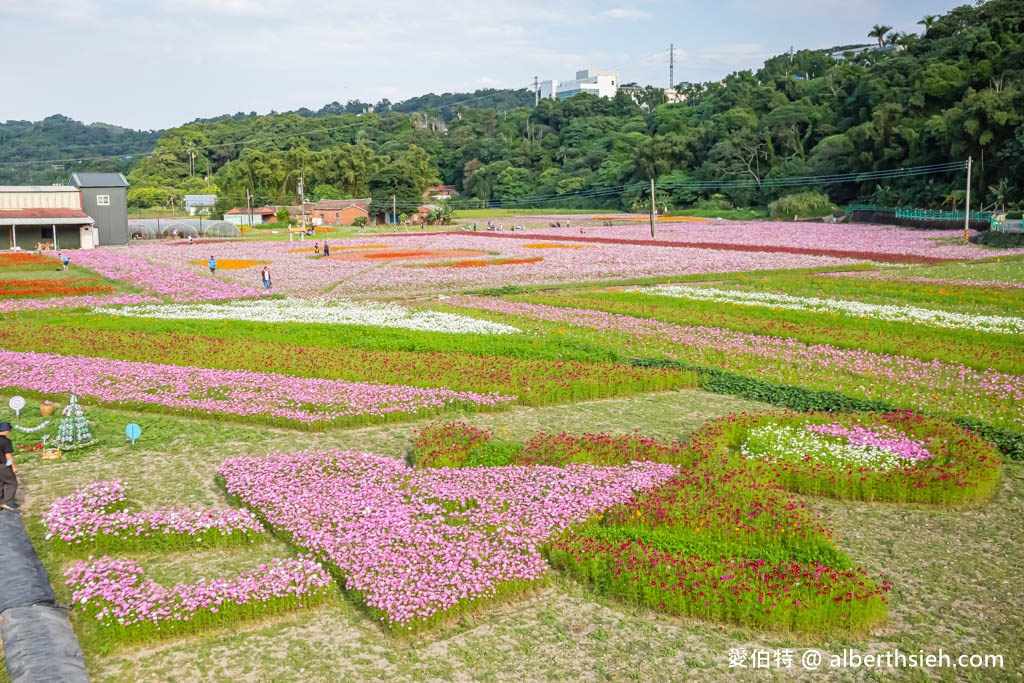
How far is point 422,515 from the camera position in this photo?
1001cm

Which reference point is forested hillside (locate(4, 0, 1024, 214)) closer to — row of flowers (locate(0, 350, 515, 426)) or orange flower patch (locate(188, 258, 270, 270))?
orange flower patch (locate(188, 258, 270, 270))

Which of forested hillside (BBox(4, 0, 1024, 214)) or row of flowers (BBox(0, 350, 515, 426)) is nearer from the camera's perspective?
row of flowers (BBox(0, 350, 515, 426))

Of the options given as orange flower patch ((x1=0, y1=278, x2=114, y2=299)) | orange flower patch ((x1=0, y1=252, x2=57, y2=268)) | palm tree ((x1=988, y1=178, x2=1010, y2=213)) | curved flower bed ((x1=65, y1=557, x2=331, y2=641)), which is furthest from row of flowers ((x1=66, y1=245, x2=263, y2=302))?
palm tree ((x1=988, y1=178, x2=1010, y2=213))

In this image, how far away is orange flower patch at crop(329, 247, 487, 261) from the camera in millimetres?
47219

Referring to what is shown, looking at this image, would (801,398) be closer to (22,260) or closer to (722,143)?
(22,260)

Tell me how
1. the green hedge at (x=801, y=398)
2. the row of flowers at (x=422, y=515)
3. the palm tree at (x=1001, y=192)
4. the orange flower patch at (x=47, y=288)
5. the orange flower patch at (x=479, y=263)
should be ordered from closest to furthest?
the row of flowers at (x=422, y=515)
the green hedge at (x=801, y=398)
the orange flower patch at (x=47, y=288)
the orange flower patch at (x=479, y=263)
the palm tree at (x=1001, y=192)

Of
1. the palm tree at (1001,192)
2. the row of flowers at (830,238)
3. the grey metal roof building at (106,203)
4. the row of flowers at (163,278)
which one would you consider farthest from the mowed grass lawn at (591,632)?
the palm tree at (1001,192)

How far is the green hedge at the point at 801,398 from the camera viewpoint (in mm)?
13227

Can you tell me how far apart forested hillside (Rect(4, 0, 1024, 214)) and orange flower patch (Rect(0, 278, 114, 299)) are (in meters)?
63.6

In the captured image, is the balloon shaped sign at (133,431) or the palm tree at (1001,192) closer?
the balloon shaped sign at (133,431)

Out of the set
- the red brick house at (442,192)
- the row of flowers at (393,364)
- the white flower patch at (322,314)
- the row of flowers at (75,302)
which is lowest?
the row of flowers at (393,364)

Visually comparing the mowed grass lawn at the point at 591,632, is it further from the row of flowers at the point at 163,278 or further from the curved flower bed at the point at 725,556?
the row of flowers at the point at 163,278

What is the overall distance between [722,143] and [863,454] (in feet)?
318

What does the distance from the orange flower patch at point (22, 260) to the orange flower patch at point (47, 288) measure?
32.1 feet
